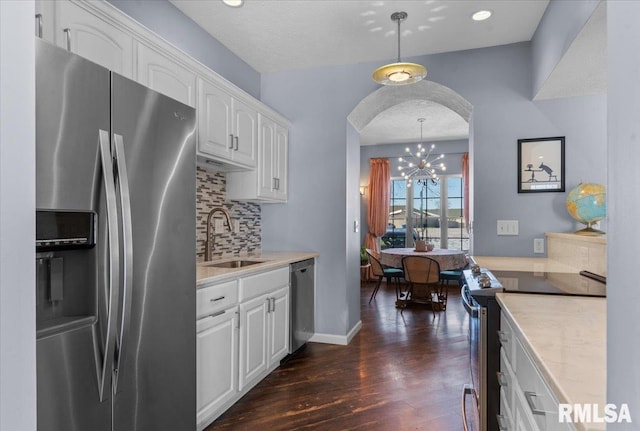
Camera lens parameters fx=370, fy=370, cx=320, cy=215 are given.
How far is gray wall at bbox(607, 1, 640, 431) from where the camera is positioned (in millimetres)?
501

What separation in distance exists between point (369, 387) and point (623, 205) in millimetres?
2600

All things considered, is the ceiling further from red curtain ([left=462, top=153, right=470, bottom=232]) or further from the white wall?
red curtain ([left=462, top=153, right=470, bottom=232])

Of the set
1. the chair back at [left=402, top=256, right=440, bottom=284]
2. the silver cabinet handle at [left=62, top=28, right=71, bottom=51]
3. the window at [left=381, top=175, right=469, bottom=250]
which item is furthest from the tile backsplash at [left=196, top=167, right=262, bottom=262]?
the window at [left=381, top=175, right=469, bottom=250]

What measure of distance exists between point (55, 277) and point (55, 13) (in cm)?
115

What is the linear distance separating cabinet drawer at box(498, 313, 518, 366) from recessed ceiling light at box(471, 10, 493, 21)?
7.69ft

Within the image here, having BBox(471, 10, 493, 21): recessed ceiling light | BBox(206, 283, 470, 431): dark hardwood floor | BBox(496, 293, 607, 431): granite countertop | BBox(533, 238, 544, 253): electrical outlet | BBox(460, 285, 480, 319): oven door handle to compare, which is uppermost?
BBox(471, 10, 493, 21): recessed ceiling light

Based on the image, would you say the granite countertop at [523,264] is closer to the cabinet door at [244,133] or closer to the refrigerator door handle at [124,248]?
the cabinet door at [244,133]

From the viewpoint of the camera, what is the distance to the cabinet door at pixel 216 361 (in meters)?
2.07

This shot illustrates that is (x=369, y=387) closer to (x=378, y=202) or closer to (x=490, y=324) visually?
(x=490, y=324)

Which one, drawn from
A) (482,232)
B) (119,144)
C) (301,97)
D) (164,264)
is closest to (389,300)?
(482,232)

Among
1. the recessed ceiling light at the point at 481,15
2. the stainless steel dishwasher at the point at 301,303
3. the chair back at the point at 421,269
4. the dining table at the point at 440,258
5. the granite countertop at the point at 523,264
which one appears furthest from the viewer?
the dining table at the point at 440,258

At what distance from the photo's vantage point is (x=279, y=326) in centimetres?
309

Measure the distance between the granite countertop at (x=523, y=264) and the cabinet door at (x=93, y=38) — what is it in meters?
2.57

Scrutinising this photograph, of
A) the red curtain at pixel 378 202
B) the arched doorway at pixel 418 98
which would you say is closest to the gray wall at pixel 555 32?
the arched doorway at pixel 418 98
